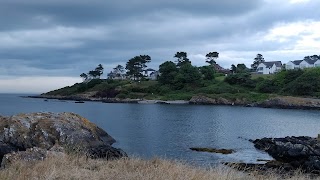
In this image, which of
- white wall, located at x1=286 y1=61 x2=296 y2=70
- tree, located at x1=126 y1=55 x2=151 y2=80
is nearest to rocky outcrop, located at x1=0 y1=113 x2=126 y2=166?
tree, located at x1=126 y1=55 x2=151 y2=80

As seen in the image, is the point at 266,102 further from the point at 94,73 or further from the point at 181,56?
the point at 94,73

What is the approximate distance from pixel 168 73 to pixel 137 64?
2321 centimetres

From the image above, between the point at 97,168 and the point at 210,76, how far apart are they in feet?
393

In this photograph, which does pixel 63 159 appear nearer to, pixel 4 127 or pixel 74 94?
pixel 4 127

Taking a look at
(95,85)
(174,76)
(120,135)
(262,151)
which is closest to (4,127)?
(120,135)

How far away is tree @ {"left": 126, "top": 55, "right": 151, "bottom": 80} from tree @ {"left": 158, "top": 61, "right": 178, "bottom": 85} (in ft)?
58.2

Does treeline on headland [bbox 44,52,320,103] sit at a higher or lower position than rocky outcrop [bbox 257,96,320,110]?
higher

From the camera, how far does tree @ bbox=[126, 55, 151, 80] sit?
14625 cm

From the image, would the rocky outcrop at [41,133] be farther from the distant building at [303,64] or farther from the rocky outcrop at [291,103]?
the distant building at [303,64]

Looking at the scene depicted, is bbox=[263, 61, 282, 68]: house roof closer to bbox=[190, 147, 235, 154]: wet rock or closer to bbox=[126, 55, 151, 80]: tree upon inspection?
bbox=[126, 55, 151, 80]: tree

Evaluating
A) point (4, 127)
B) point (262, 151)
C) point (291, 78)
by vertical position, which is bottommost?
point (262, 151)

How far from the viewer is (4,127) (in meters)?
28.2

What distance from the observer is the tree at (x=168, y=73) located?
416ft

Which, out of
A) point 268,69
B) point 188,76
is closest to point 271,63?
point 268,69
